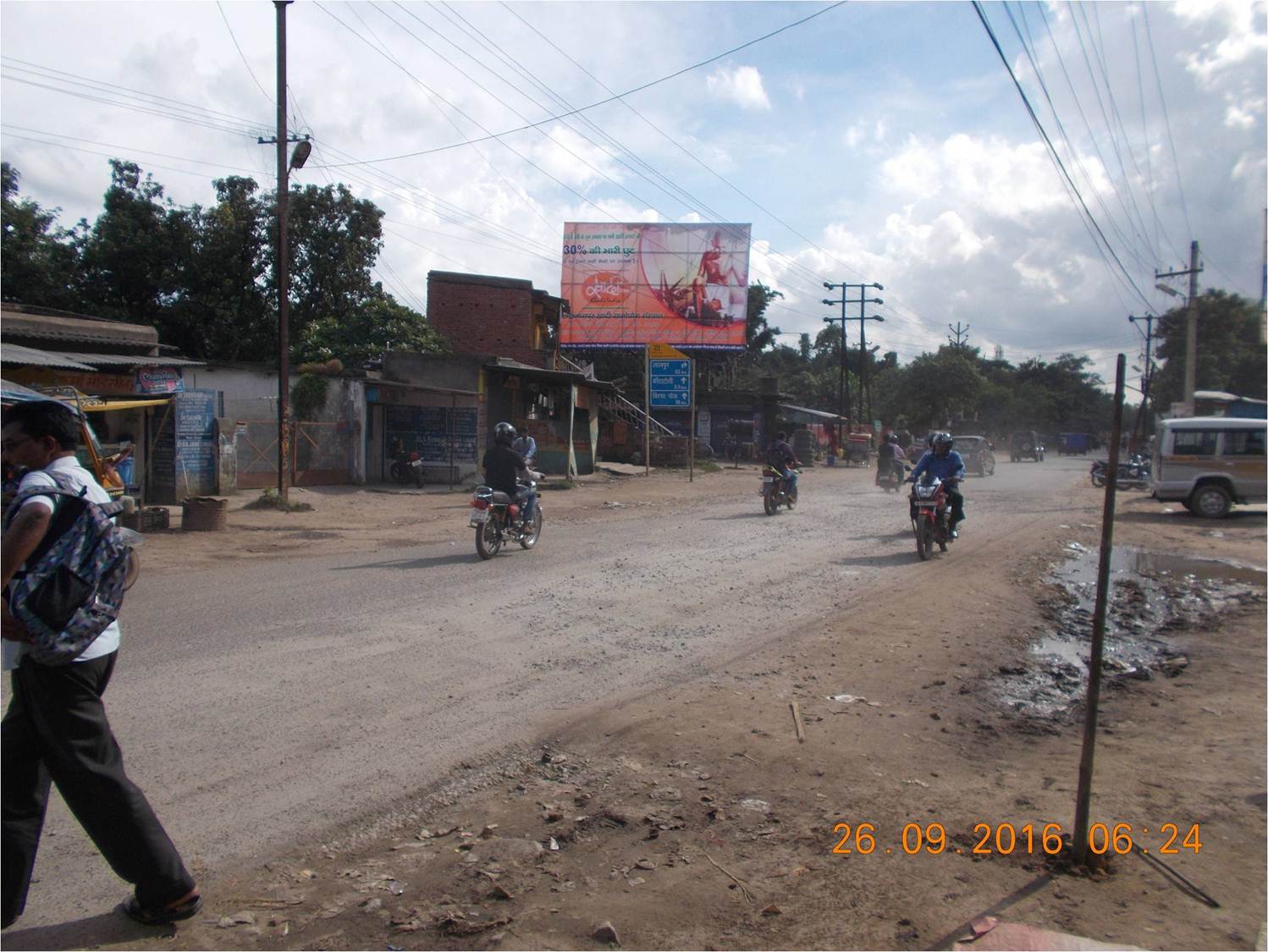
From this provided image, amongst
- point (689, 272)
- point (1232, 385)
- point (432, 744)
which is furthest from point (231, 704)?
point (1232, 385)

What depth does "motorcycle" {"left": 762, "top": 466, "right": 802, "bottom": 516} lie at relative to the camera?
18812 millimetres

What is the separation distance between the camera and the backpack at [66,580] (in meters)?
3.13

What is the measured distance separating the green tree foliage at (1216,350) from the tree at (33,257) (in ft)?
110

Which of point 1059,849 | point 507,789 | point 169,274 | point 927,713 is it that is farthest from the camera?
point 169,274

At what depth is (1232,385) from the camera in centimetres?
3850

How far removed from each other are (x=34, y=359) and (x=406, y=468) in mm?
10938

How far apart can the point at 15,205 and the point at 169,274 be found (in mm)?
4661

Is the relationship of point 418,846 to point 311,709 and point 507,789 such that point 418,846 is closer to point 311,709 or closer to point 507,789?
point 507,789

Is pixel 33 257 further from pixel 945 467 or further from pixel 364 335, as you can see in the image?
pixel 945 467

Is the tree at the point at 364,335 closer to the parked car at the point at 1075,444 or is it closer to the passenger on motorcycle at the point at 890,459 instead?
the passenger on motorcycle at the point at 890,459

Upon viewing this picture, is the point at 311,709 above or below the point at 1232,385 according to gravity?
below

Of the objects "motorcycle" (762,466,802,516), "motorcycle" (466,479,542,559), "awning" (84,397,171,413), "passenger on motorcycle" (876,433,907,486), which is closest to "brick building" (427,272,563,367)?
"passenger on motorcycle" (876,433,907,486)

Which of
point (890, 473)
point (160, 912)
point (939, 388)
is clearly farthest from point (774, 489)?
point (939, 388)

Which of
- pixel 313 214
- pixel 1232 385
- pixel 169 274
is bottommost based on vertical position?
pixel 1232 385
